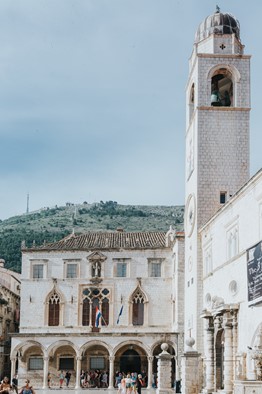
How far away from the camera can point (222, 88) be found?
39.4 m

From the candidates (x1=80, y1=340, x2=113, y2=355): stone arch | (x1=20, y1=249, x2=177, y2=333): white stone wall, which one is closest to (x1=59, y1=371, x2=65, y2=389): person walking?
(x1=80, y1=340, x2=113, y2=355): stone arch

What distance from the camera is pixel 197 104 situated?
3747 cm

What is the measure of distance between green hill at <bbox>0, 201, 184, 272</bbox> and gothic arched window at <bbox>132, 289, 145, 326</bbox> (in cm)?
4312

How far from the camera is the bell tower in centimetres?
3641

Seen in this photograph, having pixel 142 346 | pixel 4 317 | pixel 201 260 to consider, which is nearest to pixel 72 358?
pixel 142 346

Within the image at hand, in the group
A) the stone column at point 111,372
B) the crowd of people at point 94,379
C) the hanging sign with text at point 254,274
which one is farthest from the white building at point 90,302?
the hanging sign with text at point 254,274

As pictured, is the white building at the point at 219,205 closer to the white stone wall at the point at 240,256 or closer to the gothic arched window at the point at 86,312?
the white stone wall at the point at 240,256

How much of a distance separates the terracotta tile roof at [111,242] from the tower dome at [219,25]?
16.5 m

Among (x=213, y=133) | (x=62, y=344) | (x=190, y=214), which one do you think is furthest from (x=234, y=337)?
(x=62, y=344)

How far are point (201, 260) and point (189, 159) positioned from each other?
6.54 metres

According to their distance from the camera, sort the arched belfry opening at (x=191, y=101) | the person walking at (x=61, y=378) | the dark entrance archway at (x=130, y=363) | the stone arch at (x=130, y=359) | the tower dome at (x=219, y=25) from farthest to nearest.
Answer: the dark entrance archway at (x=130, y=363), the stone arch at (x=130, y=359), the person walking at (x=61, y=378), the arched belfry opening at (x=191, y=101), the tower dome at (x=219, y=25)

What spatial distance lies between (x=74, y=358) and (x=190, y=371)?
20596 mm

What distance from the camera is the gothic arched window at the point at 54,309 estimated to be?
49.6 meters

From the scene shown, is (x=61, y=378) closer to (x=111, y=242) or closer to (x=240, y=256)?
(x=111, y=242)
